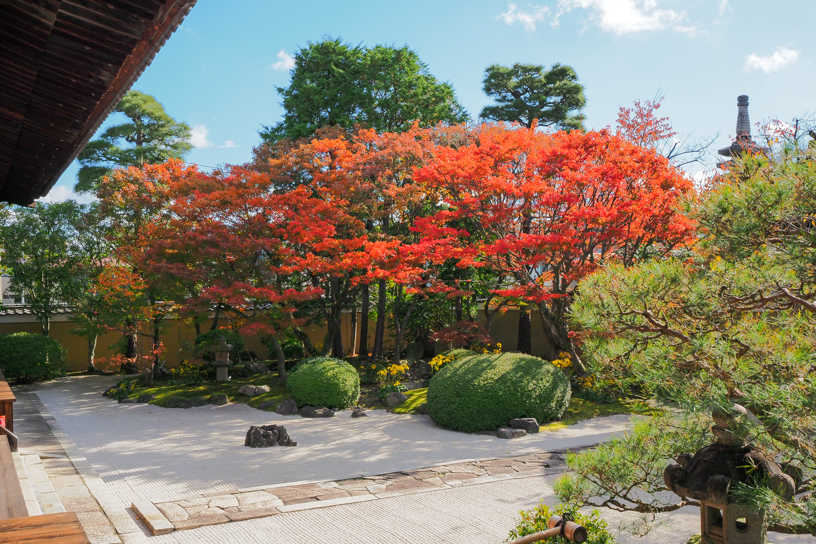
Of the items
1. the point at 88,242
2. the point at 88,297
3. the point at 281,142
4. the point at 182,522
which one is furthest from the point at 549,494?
the point at 88,242

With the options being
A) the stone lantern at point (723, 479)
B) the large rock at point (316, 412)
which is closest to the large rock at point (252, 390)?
the large rock at point (316, 412)

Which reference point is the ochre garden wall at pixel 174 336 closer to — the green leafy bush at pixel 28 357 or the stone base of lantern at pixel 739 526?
the green leafy bush at pixel 28 357

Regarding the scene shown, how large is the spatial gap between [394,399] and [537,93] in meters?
15.3

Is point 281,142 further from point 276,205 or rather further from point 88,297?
point 88,297

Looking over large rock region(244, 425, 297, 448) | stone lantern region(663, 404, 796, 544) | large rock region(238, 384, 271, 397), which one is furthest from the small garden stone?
large rock region(238, 384, 271, 397)

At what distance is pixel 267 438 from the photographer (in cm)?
853

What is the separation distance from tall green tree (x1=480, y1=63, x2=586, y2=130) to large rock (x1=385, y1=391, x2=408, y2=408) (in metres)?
13.9

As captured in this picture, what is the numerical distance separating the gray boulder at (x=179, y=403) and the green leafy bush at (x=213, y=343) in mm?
2594

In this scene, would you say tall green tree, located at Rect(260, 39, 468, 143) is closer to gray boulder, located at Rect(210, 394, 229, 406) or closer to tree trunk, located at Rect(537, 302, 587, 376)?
tree trunk, located at Rect(537, 302, 587, 376)

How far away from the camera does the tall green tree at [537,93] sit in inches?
882

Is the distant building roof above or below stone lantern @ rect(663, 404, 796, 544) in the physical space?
above

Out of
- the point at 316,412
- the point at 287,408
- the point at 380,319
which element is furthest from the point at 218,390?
the point at 380,319

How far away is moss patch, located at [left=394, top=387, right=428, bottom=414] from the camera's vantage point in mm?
11320

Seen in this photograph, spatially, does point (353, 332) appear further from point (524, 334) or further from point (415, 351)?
point (524, 334)
